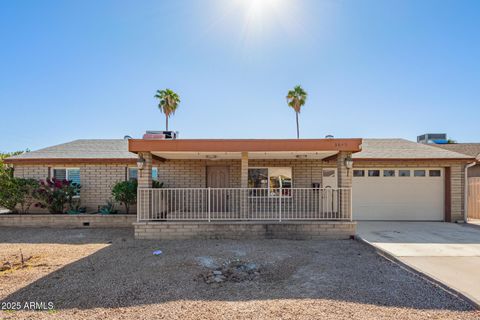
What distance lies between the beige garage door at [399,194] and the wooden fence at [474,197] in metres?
1.56

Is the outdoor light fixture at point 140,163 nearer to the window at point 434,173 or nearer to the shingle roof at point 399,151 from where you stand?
the shingle roof at point 399,151

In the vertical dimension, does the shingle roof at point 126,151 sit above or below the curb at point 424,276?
above

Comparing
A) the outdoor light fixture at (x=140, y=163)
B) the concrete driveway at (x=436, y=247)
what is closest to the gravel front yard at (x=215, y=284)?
the concrete driveway at (x=436, y=247)

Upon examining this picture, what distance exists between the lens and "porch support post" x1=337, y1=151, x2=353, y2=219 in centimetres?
747

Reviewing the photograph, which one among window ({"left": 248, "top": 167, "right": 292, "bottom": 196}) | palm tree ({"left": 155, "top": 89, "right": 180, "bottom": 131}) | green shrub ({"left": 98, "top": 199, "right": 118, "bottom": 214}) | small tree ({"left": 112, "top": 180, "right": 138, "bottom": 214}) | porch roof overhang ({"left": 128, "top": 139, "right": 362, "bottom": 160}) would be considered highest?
palm tree ({"left": 155, "top": 89, "right": 180, "bottom": 131})

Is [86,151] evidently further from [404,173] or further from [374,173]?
[404,173]

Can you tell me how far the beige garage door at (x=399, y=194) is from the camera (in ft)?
33.4

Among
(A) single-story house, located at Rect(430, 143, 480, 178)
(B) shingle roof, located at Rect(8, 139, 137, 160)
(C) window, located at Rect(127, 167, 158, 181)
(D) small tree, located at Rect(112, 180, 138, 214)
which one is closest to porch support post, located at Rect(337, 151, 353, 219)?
(C) window, located at Rect(127, 167, 158, 181)

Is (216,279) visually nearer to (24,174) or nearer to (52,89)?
(24,174)

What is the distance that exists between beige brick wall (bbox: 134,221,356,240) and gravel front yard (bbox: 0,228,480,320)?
62 centimetres

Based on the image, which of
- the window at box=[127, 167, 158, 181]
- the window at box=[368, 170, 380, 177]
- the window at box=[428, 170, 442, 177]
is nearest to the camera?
the window at box=[428, 170, 442, 177]

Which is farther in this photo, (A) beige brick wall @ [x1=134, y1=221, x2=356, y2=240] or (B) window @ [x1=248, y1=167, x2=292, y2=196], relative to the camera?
Result: (B) window @ [x1=248, y1=167, x2=292, y2=196]

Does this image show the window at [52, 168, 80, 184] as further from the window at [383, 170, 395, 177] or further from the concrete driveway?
the window at [383, 170, 395, 177]

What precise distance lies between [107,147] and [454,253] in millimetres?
12997
